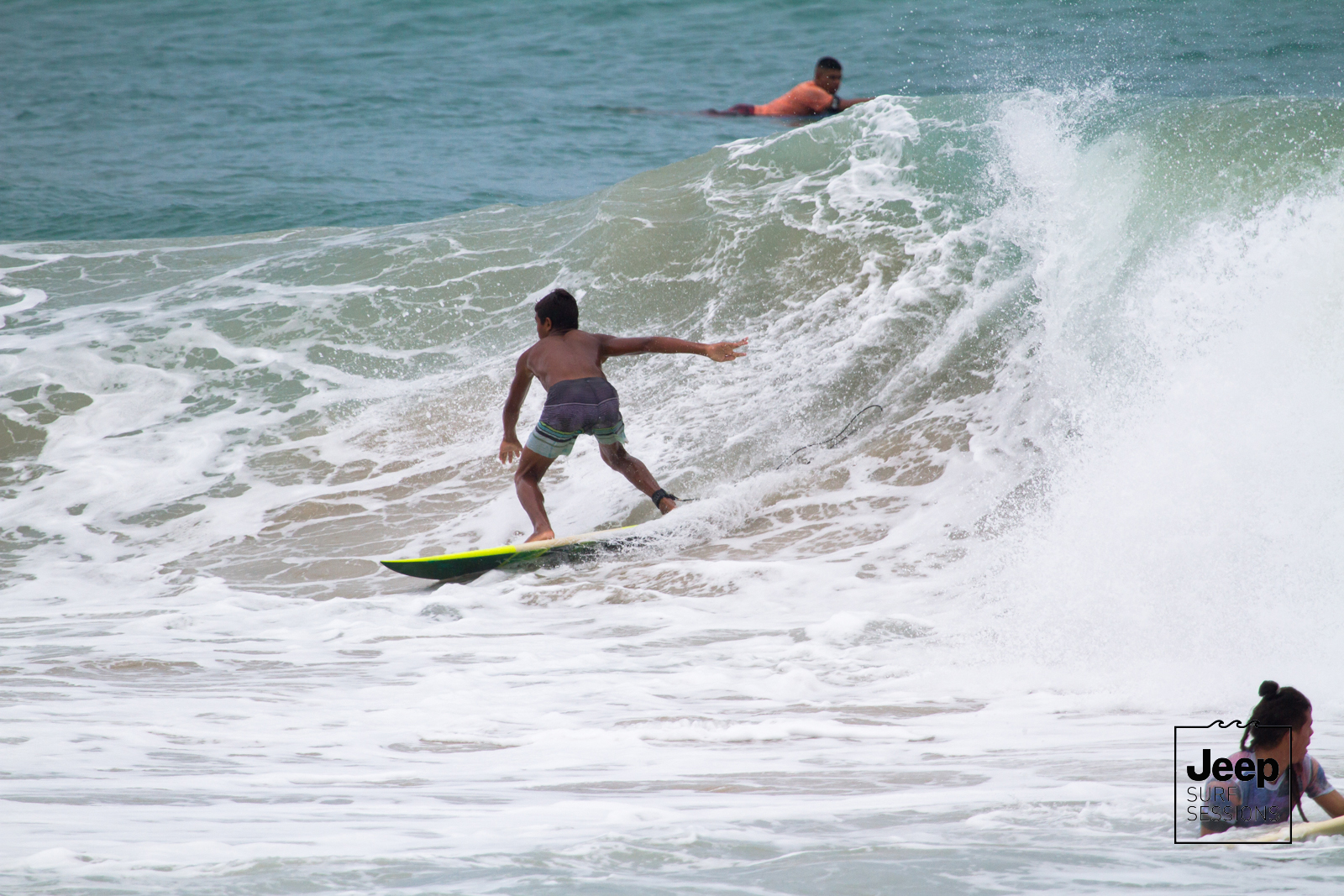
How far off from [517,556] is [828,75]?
8936mm

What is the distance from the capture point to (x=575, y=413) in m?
6.08

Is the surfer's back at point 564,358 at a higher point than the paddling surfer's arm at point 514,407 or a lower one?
higher

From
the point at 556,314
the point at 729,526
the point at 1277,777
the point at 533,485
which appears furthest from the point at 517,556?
Answer: the point at 1277,777

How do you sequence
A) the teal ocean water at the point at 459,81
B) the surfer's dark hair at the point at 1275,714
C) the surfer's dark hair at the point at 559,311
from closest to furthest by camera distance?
1. the surfer's dark hair at the point at 1275,714
2. the surfer's dark hair at the point at 559,311
3. the teal ocean water at the point at 459,81

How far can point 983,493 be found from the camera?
6195mm

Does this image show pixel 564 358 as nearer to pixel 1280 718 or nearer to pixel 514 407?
pixel 514 407

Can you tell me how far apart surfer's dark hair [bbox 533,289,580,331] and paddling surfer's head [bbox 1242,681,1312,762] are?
14.5ft

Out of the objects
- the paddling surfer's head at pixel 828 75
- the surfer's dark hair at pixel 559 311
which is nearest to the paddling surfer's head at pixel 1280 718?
the surfer's dark hair at pixel 559 311

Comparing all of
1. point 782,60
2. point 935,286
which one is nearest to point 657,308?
point 935,286

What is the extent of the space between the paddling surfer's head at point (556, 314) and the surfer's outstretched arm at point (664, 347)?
7.8 inches

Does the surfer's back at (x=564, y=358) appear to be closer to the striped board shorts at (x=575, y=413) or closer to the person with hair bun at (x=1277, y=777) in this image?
the striped board shorts at (x=575, y=413)

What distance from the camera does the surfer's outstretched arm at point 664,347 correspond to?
5.72 meters

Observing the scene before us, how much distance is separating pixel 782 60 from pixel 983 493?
15430 millimetres

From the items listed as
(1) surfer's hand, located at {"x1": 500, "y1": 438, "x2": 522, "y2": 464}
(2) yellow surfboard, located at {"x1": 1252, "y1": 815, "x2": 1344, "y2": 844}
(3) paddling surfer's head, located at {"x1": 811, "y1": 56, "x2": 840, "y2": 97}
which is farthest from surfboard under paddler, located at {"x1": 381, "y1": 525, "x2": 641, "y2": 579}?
(3) paddling surfer's head, located at {"x1": 811, "y1": 56, "x2": 840, "y2": 97}
